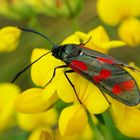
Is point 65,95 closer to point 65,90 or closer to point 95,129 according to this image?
point 65,90

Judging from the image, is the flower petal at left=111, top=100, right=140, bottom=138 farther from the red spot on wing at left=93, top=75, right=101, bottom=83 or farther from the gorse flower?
the gorse flower

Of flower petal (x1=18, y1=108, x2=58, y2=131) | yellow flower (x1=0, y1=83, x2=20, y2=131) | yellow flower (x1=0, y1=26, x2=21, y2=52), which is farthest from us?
yellow flower (x1=0, y1=83, x2=20, y2=131)

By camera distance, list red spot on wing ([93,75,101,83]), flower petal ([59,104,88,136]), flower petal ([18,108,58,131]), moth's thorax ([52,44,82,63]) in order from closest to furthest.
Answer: flower petal ([59,104,88,136]) → red spot on wing ([93,75,101,83]) → moth's thorax ([52,44,82,63]) → flower petal ([18,108,58,131])

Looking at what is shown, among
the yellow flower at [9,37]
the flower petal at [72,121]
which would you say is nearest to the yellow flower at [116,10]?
the yellow flower at [9,37]

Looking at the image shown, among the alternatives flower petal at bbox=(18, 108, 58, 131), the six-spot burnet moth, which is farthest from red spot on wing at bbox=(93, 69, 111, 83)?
flower petal at bbox=(18, 108, 58, 131)

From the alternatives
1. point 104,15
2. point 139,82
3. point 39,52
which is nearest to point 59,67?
point 39,52

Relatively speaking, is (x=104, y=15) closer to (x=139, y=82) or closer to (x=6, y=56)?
(x=139, y=82)
